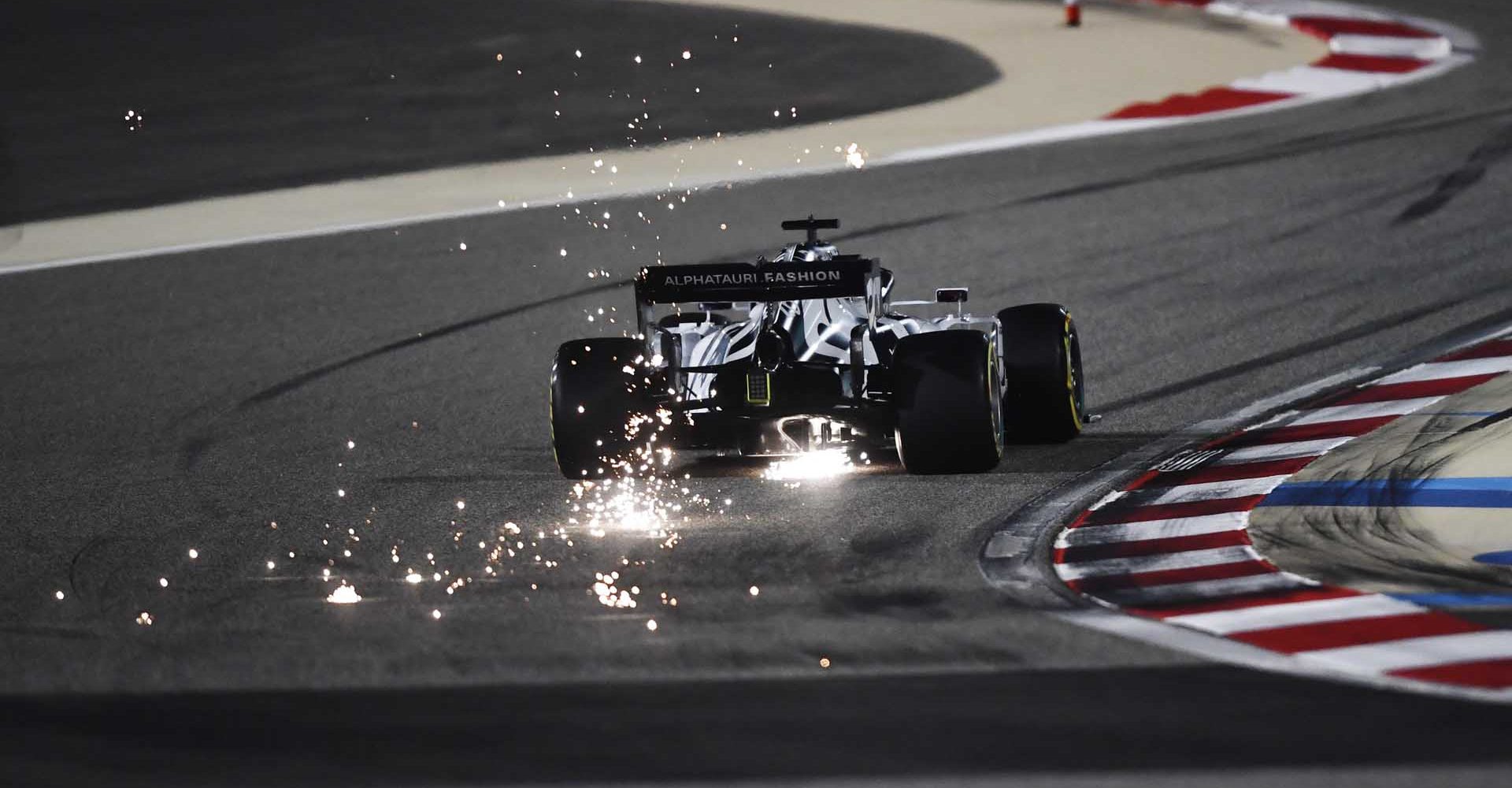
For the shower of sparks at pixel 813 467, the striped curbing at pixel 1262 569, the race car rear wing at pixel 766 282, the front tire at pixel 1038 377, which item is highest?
the race car rear wing at pixel 766 282

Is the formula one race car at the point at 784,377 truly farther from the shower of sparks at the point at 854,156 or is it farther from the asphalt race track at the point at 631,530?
the shower of sparks at the point at 854,156

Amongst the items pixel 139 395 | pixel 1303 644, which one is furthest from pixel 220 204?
pixel 1303 644

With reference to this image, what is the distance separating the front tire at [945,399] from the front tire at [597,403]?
3.49ft

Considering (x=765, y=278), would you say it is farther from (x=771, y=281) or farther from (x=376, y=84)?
(x=376, y=84)

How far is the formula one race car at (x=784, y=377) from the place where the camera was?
859cm

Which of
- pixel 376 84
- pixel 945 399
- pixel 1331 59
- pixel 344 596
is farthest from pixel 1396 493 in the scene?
pixel 376 84

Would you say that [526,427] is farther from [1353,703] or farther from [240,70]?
[240,70]

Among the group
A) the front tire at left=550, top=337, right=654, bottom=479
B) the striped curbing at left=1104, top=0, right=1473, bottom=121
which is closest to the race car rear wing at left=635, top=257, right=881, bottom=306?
the front tire at left=550, top=337, right=654, bottom=479

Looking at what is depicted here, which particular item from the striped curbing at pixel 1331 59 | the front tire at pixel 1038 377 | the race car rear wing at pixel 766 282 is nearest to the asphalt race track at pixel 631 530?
the front tire at pixel 1038 377

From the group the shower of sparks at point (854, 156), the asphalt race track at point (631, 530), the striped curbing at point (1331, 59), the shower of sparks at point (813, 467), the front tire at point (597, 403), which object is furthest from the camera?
the striped curbing at point (1331, 59)

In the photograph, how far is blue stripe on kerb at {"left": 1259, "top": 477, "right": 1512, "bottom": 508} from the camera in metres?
8.07

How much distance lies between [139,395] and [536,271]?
349 cm

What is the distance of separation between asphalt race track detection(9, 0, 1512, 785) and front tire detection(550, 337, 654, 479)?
0.69 ft

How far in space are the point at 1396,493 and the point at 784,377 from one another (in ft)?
7.79
